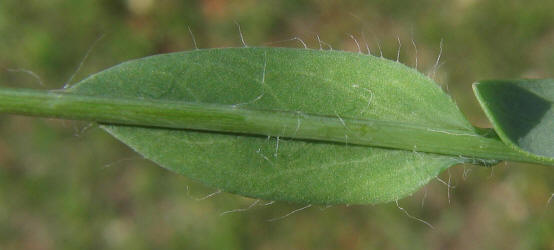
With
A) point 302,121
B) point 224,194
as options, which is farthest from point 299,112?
point 224,194

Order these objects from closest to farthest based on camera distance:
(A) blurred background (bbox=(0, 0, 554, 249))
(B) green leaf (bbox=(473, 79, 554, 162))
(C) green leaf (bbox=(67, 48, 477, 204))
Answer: (B) green leaf (bbox=(473, 79, 554, 162)) → (C) green leaf (bbox=(67, 48, 477, 204)) → (A) blurred background (bbox=(0, 0, 554, 249))

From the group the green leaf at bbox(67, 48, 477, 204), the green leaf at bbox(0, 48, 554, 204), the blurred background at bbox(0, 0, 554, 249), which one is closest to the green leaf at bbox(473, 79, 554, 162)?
the green leaf at bbox(0, 48, 554, 204)

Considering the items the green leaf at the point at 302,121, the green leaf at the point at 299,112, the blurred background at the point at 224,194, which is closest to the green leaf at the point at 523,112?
the green leaf at the point at 302,121

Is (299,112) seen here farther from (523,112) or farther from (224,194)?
(224,194)

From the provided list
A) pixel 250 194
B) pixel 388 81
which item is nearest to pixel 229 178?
pixel 250 194

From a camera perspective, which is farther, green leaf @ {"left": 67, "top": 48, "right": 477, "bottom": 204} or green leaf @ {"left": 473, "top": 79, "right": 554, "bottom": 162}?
green leaf @ {"left": 67, "top": 48, "right": 477, "bottom": 204}

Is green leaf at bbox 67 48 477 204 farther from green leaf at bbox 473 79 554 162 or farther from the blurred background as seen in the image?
the blurred background

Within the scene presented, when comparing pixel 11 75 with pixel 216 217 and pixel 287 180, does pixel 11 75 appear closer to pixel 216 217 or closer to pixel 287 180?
pixel 216 217
